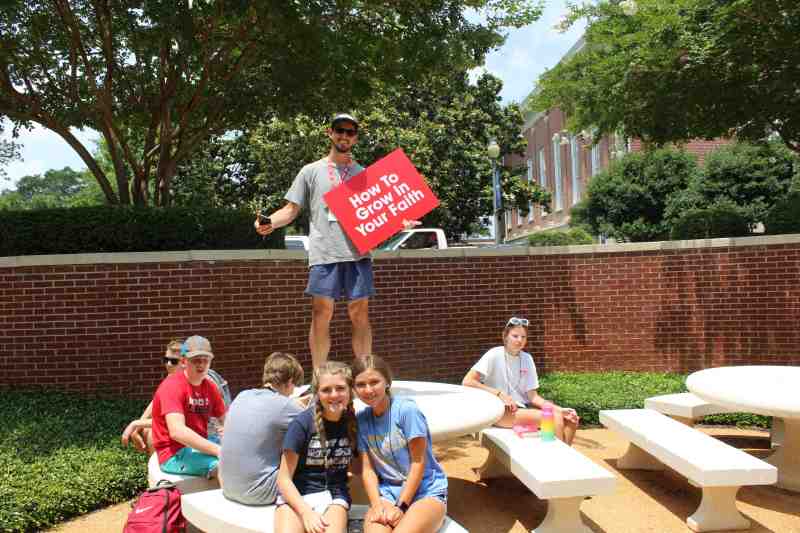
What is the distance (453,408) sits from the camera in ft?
18.3

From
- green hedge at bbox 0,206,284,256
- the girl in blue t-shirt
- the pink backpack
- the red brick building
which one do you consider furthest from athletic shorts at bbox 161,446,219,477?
the red brick building

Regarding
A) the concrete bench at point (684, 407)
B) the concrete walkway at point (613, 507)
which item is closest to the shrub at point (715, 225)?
the concrete bench at point (684, 407)

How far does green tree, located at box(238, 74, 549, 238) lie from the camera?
23094 millimetres

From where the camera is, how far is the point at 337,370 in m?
3.80

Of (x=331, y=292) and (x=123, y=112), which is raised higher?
(x=123, y=112)

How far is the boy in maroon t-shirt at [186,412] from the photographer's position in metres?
4.64

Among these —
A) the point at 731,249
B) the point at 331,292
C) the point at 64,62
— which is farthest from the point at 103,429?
the point at 731,249

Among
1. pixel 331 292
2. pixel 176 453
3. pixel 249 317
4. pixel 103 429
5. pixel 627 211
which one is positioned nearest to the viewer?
pixel 176 453

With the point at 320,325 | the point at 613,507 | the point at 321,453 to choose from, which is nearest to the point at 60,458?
the point at 320,325

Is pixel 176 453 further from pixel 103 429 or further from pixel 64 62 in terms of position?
pixel 64 62

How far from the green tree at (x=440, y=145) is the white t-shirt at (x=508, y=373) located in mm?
16191

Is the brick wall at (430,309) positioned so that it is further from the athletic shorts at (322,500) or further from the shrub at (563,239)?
the shrub at (563,239)

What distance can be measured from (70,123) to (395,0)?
466cm

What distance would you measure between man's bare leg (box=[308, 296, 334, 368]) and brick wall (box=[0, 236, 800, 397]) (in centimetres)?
268
